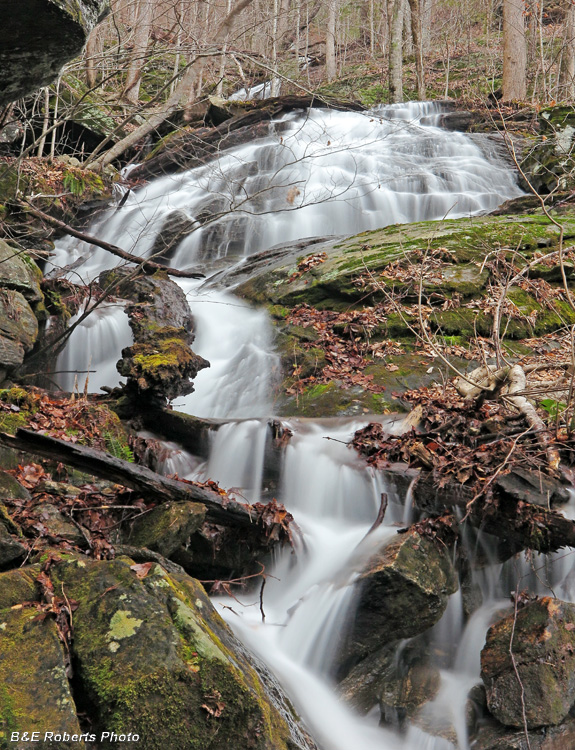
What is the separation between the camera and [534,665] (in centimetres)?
360

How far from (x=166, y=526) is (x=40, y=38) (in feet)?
9.27

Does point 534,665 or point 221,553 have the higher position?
point 221,553

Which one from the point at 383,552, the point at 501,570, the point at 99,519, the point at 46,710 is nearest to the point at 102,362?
the point at 99,519

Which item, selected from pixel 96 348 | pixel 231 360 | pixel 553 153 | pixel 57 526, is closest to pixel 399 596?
pixel 57 526

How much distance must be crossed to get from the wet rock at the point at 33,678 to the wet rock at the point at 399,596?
7.60 ft

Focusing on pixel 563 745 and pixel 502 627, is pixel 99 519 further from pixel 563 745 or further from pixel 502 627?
pixel 563 745

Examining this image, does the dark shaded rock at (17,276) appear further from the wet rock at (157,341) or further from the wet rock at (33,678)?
the wet rock at (33,678)

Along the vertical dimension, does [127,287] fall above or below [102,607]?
above

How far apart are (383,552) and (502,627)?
929 mm

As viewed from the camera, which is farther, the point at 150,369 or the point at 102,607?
the point at 150,369

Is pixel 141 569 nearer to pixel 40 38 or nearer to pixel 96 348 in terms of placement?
pixel 40 38

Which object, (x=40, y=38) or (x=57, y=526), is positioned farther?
(x=57, y=526)

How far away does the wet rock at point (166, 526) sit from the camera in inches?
147

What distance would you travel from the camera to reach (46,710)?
2.15 m
